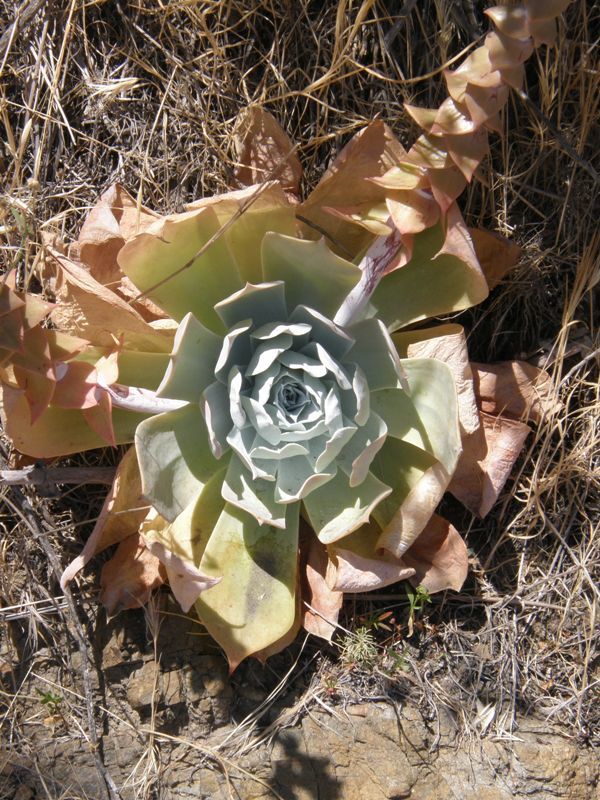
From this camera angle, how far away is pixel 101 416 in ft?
4.67

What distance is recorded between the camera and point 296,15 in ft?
5.22

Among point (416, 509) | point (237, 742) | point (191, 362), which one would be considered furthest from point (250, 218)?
point (237, 742)

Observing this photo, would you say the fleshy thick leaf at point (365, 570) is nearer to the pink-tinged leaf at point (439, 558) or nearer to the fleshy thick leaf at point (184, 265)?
the pink-tinged leaf at point (439, 558)

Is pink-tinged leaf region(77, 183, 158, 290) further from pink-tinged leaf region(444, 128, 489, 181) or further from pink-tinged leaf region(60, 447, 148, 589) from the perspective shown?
pink-tinged leaf region(444, 128, 489, 181)

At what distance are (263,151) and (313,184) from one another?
166 millimetres

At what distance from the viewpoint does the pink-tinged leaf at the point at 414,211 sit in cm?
135

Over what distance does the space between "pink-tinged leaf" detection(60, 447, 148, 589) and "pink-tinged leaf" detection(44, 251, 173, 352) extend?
23cm

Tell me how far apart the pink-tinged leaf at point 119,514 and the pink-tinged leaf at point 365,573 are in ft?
1.36

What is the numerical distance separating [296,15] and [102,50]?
443 millimetres

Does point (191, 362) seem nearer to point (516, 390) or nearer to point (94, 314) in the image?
point (94, 314)

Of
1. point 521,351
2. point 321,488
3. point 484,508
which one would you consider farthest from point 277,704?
point 521,351

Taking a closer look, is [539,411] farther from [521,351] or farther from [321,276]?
[321,276]

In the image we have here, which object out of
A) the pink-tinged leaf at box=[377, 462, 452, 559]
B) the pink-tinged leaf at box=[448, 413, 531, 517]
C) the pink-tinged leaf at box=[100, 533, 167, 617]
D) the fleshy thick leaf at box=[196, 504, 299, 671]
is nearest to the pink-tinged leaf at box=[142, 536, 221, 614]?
the fleshy thick leaf at box=[196, 504, 299, 671]

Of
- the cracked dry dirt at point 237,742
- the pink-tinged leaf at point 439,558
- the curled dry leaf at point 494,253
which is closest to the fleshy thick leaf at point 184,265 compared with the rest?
the curled dry leaf at point 494,253
